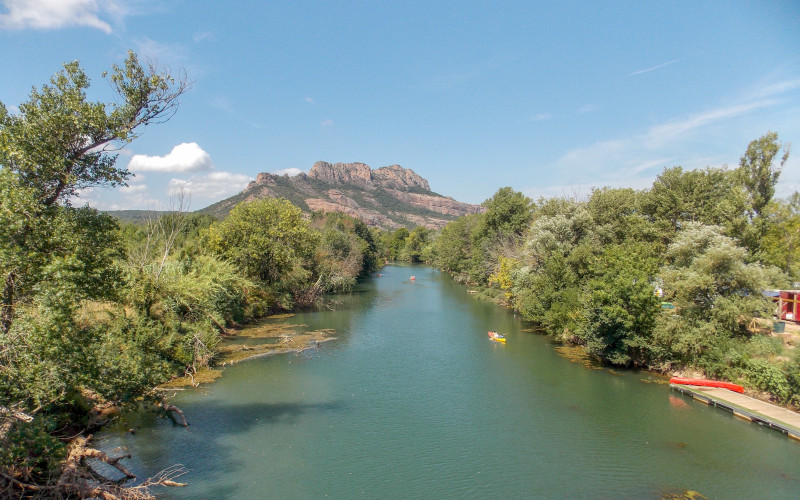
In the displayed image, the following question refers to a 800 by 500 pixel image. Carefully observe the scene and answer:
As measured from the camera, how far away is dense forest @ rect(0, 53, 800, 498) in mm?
10805

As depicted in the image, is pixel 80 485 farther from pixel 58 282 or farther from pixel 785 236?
pixel 785 236

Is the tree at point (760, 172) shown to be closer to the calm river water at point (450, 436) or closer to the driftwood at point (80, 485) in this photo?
the calm river water at point (450, 436)

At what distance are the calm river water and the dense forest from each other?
232cm

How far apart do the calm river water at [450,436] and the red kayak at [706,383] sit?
0.81 m

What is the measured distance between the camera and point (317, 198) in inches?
7864

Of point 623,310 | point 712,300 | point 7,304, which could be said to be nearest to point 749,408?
point 712,300

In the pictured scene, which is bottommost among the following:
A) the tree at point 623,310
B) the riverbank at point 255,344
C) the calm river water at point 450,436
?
the calm river water at point 450,436

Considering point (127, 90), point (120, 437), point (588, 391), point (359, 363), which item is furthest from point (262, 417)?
point (588, 391)

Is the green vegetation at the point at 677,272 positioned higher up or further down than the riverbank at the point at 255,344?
higher up

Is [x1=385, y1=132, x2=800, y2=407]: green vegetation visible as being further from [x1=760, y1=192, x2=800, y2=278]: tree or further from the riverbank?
the riverbank

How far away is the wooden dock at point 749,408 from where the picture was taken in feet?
59.3

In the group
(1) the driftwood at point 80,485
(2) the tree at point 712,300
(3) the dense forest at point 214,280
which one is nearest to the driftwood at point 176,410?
(3) the dense forest at point 214,280

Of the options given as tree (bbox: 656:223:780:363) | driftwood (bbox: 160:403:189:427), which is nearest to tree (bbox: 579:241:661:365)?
tree (bbox: 656:223:780:363)

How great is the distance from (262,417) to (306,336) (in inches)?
584
